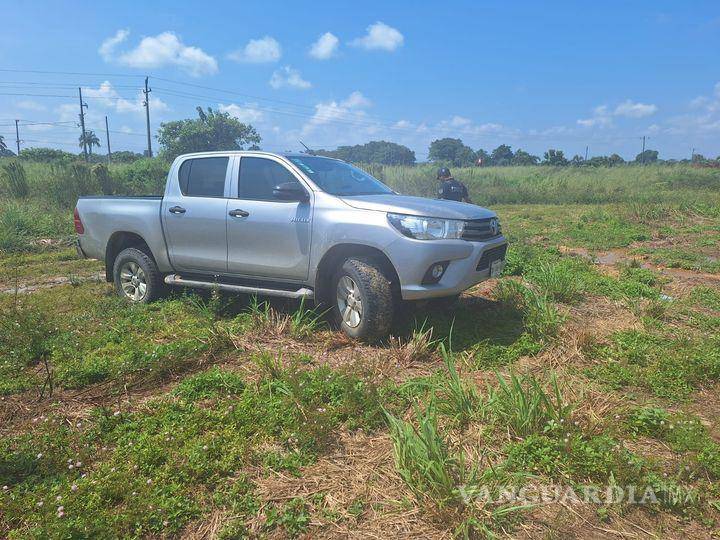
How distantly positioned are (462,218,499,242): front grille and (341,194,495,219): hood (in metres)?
0.04

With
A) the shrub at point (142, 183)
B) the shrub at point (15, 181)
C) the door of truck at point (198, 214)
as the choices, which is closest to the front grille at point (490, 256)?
the door of truck at point (198, 214)

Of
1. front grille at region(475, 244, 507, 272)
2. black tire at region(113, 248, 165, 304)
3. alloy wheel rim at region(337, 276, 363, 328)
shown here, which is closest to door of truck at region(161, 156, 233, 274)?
black tire at region(113, 248, 165, 304)

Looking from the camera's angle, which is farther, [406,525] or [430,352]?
[430,352]

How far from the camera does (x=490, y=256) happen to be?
432 centimetres

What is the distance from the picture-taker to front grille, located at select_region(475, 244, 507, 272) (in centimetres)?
417

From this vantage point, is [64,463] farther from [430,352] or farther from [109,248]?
[109,248]

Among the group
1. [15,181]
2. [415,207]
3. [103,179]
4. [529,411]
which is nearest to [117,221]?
[415,207]

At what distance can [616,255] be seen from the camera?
28.7 feet

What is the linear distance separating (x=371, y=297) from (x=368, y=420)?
1.22m

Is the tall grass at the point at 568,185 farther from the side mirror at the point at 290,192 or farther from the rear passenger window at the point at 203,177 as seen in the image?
the side mirror at the point at 290,192

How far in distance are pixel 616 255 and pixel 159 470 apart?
8.61 m

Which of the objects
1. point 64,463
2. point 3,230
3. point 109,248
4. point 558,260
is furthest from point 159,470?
point 3,230

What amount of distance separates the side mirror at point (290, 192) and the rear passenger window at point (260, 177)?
26 cm

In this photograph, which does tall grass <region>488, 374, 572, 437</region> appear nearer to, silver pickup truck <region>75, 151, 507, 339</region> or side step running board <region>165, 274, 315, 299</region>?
silver pickup truck <region>75, 151, 507, 339</region>
